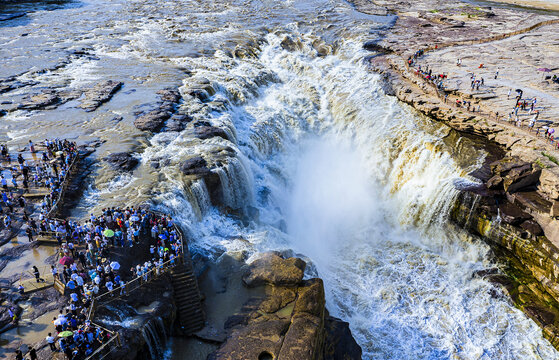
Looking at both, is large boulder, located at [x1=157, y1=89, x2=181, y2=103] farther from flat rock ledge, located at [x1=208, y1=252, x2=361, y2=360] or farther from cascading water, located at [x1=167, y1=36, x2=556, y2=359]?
flat rock ledge, located at [x1=208, y1=252, x2=361, y2=360]

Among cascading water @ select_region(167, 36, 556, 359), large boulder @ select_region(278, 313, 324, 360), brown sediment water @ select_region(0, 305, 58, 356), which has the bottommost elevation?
cascading water @ select_region(167, 36, 556, 359)

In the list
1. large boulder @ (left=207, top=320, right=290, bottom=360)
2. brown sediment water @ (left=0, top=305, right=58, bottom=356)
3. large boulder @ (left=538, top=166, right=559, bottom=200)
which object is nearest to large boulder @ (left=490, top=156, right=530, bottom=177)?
large boulder @ (left=538, top=166, right=559, bottom=200)

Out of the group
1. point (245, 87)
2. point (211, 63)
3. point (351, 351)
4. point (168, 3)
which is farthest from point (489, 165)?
point (168, 3)

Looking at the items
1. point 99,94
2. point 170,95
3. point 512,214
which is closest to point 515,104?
point 512,214

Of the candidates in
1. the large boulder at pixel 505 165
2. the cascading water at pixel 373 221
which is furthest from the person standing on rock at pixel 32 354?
the large boulder at pixel 505 165

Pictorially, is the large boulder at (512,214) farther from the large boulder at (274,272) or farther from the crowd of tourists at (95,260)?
the crowd of tourists at (95,260)

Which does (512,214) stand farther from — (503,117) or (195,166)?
(195,166)
